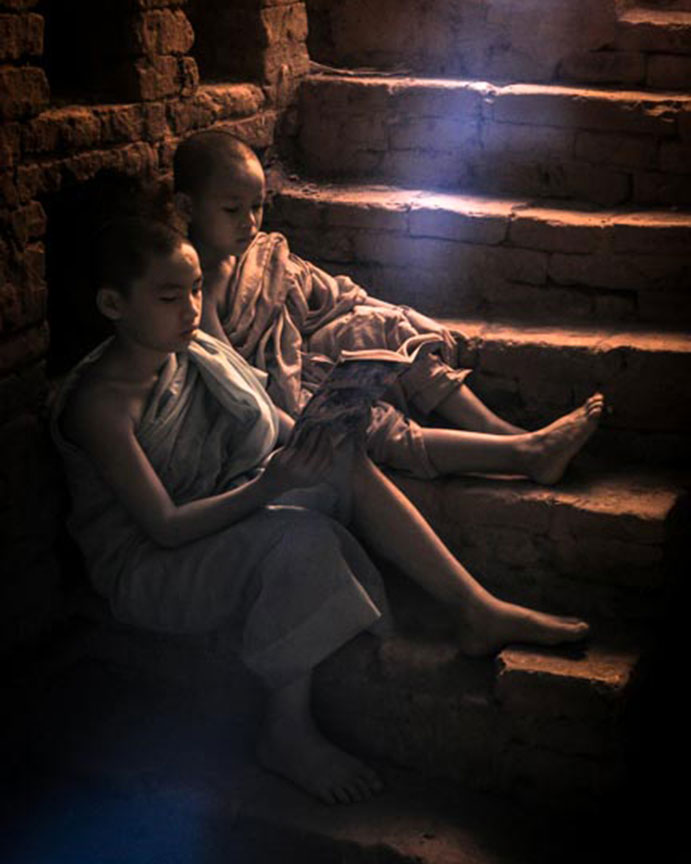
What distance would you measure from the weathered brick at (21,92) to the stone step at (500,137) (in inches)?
79.3

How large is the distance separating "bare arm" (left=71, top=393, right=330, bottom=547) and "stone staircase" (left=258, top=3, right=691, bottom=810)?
62cm

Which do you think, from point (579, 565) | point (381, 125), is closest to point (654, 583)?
point (579, 565)

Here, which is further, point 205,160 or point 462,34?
point 462,34

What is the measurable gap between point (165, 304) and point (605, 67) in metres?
2.74

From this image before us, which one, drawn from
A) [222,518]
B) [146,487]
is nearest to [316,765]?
[222,518]

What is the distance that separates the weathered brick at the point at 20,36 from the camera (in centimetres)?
381

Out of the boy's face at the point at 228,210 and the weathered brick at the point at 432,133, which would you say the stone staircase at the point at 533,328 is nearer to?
the weathered brick at the point at 432,133

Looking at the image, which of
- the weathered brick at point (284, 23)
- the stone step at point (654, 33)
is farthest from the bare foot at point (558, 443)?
the weathered brick at point (284, 23)

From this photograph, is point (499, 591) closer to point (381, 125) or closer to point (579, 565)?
point (579, 565)

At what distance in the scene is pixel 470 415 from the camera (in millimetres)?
4754

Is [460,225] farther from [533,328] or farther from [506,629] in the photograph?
[506,629]

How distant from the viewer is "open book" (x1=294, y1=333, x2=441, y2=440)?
3691 mm

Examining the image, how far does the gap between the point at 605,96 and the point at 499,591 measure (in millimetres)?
2165

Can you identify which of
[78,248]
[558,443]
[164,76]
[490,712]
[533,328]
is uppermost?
[164,76]
